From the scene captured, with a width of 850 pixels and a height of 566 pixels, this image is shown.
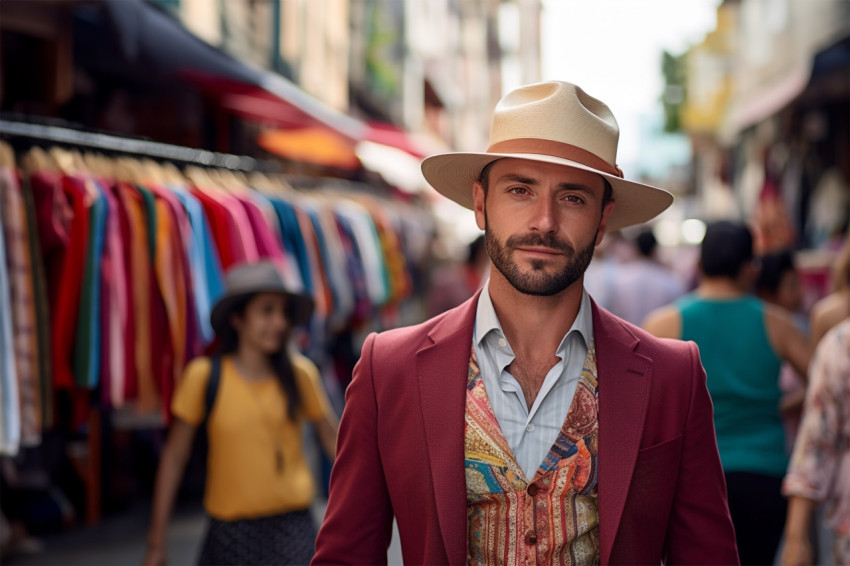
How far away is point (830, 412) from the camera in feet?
12.7

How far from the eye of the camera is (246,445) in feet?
14.9

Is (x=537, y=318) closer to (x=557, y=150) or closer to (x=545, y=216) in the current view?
(x=545, y=216)

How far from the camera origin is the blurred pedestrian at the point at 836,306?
18.4 ft

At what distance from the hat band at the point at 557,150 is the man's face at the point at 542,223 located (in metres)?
0.03

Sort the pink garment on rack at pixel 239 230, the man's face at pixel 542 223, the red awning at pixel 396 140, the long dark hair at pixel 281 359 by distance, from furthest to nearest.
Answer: the red awning at pixel 396 140
the pink garment on rack at pixel 239 230
the long dark hair at pixel 281 359
the man's face at pixel 542 223

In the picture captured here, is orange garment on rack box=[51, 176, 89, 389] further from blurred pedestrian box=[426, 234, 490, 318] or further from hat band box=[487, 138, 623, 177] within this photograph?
blurred pedestrian box=[426, 234, 490, 318]

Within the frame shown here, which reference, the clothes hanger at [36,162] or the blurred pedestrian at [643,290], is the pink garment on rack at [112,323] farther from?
the blurred pedestrian at [643,290]

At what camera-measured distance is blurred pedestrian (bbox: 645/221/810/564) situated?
4543 mm

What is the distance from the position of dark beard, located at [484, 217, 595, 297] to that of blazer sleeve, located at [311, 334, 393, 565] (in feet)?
1.41

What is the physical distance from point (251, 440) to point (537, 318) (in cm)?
225

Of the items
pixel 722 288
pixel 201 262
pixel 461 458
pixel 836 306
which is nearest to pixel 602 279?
pixel 836 306

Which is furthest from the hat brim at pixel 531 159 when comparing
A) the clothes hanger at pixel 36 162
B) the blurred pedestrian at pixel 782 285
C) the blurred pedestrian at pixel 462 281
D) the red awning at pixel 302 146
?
the red awning at pixel 302 146

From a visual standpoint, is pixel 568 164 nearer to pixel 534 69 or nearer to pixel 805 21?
pixel 805 21

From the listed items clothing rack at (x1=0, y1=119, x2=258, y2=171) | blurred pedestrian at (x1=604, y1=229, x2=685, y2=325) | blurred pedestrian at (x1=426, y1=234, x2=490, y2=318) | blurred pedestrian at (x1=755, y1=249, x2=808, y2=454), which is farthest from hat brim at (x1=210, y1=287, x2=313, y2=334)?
blurred pedestrian at (x1=604, y1=229, x2=685, y2=325)
